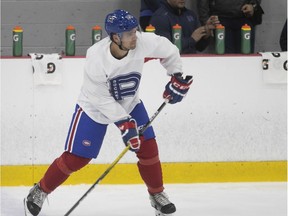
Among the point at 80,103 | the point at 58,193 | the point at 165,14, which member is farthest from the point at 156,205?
the point at 165,14

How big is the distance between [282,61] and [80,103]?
1622 mm

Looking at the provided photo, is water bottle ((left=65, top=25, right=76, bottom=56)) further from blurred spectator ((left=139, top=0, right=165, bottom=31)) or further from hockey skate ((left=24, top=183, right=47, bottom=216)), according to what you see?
hockey skate ((left=24, top=183, right=47, bottom=216))

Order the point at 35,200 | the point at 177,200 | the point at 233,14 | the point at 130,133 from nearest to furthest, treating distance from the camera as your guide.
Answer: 1. the point at 130,133
2. the point at 35,200
3. the point at 177,200
4. the point at 233,14

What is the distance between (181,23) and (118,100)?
156 cm

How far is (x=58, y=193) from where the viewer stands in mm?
4965

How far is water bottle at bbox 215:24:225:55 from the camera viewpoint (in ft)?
17.3

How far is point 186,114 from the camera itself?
17.2ft

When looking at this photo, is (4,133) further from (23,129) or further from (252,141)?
(252,141)

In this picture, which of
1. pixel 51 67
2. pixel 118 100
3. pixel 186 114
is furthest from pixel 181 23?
pixel 118 100

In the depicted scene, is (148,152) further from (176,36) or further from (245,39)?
(245,39)

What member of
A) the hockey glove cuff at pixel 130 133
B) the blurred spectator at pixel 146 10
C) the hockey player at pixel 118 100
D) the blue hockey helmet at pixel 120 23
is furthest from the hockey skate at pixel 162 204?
the blurred spectator at pixel 146 10

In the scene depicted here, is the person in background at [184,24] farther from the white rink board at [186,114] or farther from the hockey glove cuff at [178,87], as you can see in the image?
the hockey glove cuff at [178,87]

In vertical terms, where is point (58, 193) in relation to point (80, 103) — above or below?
below

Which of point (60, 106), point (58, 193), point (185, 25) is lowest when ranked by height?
point (58, 193)
